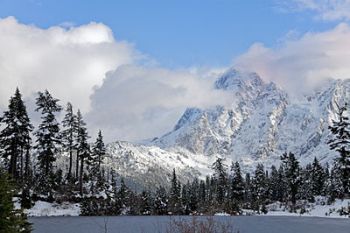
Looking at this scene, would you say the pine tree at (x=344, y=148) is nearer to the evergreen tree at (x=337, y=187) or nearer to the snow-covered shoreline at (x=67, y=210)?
the evergreen tree at (x=337, y=187)

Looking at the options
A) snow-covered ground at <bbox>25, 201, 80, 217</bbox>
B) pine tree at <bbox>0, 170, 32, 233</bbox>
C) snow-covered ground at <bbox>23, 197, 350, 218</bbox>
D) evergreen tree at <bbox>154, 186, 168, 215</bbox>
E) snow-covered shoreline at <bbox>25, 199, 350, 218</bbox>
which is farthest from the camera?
evergreen tree at <bbox>154, 186, 168, 215</bbox>

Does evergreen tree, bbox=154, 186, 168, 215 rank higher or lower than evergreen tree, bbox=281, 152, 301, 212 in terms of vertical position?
lower

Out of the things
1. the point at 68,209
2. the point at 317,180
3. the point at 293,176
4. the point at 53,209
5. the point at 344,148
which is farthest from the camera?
the point at 317,180

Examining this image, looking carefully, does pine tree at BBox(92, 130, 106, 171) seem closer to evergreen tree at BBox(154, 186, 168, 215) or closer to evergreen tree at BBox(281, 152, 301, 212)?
evergreen tree at BBox(154, 186, 168, 215)

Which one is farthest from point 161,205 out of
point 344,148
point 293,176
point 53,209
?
point 344,148

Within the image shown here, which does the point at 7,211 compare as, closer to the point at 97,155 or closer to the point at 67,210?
the point at 67,210

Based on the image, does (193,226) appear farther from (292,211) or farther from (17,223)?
(292,211)

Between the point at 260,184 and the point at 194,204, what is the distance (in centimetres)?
2262

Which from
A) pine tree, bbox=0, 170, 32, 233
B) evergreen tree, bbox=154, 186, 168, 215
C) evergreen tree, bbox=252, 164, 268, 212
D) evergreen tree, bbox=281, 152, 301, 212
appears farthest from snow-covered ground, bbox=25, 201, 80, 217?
evergreen tree, bbox=252, 164, 268, 212

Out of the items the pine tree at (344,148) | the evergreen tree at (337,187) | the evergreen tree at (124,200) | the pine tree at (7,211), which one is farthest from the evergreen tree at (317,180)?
the pine tree at (7,211)

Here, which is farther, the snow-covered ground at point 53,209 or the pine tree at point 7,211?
the snow-covered ground at point 53,209

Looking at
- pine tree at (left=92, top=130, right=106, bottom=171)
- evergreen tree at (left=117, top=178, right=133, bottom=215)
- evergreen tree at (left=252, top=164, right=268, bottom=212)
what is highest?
pine tree at (left=92, top=130, right=106, bottom=171)

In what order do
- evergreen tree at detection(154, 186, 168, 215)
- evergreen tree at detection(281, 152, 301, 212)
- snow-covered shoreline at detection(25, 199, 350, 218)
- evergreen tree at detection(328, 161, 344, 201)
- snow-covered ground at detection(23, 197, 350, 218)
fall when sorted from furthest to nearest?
evergreen tree at detection(281, 152, 301, 212)
evergreen tree at detection(154, 186, 168, 215)
evergreen tree at detection(328, 161, 344, 201)
snow-covered ground at detection(23, 197, 350, 218)
snow-covered shoreline at detection(25, 199, 350, 218)

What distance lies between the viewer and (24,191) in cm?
6209
